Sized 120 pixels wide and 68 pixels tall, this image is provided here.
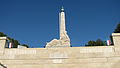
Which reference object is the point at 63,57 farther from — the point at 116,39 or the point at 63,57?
the point at 116,39

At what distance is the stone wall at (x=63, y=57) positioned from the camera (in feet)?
42.5

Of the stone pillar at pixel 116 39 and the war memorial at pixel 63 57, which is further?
the stone pillar at pixel 116 39

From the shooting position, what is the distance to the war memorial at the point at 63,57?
13.0 meters

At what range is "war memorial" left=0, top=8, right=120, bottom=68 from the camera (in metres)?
13.0

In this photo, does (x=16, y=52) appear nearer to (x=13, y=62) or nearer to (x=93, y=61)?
(x=13, y=62)

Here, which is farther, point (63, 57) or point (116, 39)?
point (116, 39)

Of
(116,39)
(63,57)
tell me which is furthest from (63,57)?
(116,39)

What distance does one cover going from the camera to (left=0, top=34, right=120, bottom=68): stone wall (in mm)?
12945

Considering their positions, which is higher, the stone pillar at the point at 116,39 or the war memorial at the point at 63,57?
the stone pillar at the point at 116,39

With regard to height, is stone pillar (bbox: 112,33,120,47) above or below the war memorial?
above

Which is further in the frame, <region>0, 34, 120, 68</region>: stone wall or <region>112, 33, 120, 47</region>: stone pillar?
<region>112, 33, 120, 47</region>: stone pillar

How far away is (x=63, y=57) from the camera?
13.3 m

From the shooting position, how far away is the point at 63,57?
524 inches

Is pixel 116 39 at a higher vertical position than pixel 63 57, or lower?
higher
